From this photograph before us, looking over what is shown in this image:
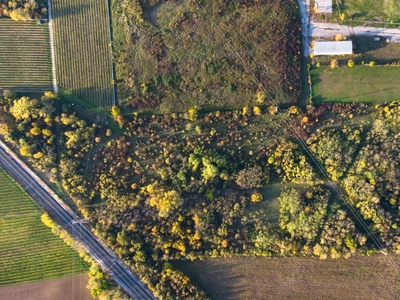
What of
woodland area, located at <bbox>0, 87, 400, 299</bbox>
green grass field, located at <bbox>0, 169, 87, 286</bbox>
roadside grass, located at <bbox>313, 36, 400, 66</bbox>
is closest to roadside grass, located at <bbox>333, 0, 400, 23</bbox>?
roadside grass, located at <bbox>313, 36, 400, 66</bbox>

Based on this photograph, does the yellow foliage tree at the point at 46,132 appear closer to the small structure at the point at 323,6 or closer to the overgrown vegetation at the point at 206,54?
the overgrown vegetation at the point at 206,54

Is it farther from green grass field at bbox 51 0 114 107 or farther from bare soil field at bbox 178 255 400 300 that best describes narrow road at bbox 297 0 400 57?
bare soil field at bbox 178 255 400 300

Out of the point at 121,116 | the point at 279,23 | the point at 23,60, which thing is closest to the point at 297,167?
the point at 279,23

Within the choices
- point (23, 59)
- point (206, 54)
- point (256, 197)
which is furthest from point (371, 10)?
point (23, 59)

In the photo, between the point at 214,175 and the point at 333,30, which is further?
the point at 333,30

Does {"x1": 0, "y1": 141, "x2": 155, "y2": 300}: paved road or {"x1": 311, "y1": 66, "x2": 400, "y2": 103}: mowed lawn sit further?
{"x1": 311, "y1": 66, "x2": 400, "y2": 103}: mowed lawn

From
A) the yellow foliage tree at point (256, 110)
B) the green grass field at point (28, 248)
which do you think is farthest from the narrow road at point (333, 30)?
the green grass field at point (28, 248)

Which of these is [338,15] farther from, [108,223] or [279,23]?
[108,223]

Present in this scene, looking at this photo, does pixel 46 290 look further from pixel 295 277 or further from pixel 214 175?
pixel 295 277
